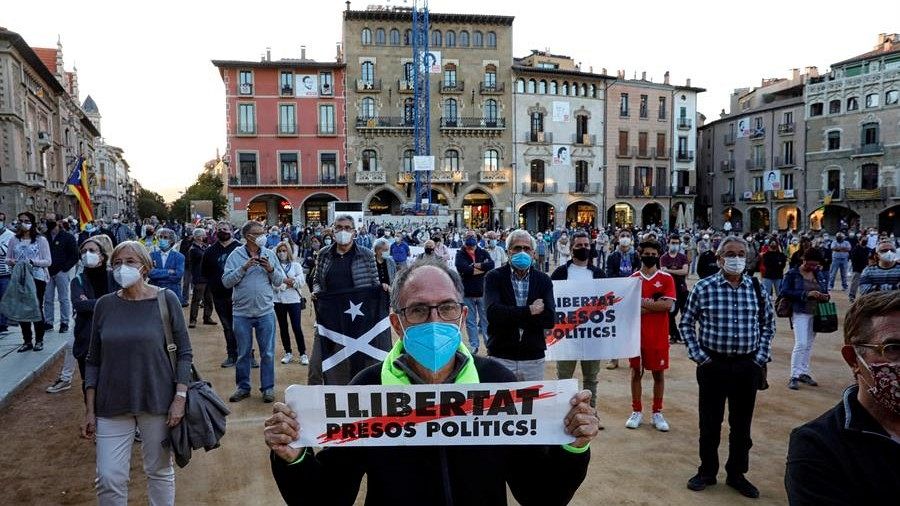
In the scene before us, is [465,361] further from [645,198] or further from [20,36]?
[645,198]

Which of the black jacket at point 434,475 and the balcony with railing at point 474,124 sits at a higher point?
the balcony with railing at point 474,124

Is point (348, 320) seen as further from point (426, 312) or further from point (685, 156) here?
point (685, 156)

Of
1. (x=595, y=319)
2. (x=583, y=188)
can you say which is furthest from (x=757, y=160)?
(x=595, y=319)

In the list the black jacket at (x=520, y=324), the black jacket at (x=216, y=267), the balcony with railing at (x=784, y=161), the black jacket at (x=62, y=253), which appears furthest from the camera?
the balcony with railing at (x=784, y=161)

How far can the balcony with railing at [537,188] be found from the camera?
1758 inches

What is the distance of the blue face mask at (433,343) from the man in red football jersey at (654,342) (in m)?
4.30

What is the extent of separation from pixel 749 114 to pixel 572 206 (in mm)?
16229

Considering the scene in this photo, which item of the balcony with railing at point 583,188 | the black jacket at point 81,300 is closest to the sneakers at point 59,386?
the black jacket at point 81,300

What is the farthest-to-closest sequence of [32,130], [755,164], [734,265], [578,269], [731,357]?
[755,164]
[32,130]
[578,269]
[734,265]
[731,357]

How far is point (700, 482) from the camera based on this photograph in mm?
4551

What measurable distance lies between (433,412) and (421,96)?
42.1 m

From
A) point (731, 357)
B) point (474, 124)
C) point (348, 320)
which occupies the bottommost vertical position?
point (731, 357)

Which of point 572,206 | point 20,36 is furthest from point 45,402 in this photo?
point 572,206

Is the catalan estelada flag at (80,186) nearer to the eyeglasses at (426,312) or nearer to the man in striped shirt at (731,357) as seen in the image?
the man in striped shirt at (731,357)
